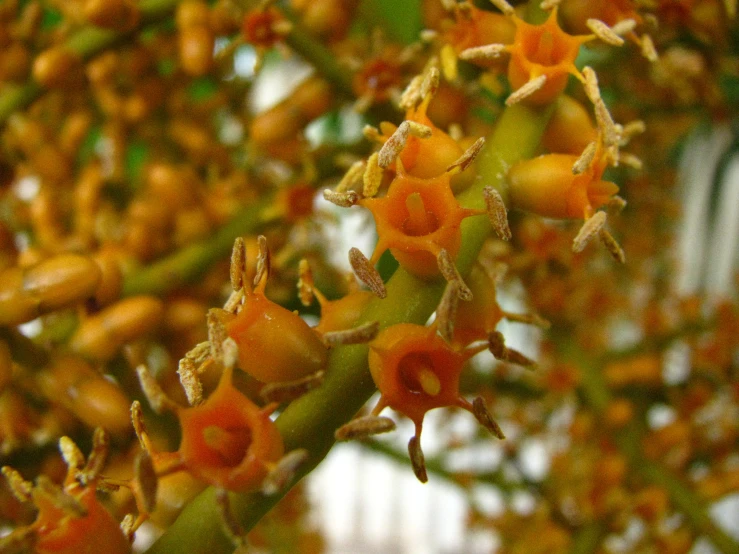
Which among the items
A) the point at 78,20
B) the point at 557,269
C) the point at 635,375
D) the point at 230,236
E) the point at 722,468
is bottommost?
the point at 722,468

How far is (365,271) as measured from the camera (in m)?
0.36

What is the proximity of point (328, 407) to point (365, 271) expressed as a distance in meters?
0.07

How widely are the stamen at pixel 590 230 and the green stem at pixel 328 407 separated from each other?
5 cm

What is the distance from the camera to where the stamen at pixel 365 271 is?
1.18ft

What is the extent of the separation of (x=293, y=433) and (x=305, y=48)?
366 millimetres

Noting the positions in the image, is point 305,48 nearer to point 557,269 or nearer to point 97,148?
point 557,269

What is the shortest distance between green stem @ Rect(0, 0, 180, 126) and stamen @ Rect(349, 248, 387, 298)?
0.37 meters

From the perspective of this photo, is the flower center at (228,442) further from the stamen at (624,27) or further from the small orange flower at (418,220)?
the stamen at (624,27)

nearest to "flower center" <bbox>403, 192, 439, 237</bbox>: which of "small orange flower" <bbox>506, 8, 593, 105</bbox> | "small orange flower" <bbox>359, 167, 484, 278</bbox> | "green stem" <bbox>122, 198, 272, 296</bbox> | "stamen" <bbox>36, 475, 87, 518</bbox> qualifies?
"small orange flower" <bbox>359, 167, 484, 278</bbox>

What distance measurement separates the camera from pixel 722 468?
2.79ft

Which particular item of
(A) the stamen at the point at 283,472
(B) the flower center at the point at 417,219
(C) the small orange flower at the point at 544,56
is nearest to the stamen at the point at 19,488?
(A) the stamen at the point at 283,472

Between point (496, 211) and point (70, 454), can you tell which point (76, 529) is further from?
point (496, 211)

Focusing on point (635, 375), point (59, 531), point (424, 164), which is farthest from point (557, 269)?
point (59, 531)

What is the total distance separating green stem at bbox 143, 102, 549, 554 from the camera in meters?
0.35
